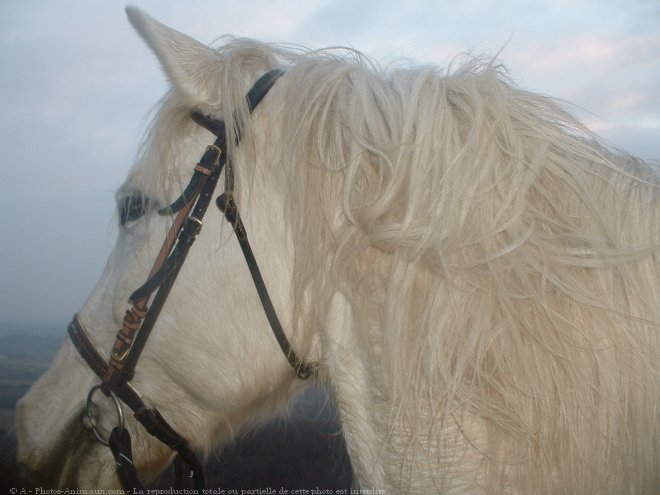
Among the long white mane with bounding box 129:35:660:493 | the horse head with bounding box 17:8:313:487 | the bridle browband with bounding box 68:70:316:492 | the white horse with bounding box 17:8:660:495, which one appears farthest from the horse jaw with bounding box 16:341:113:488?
the long white mane with bounding box 129:35:660:493

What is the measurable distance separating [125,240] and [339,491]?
7.42ft

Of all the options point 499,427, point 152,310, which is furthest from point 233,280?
point 499,427

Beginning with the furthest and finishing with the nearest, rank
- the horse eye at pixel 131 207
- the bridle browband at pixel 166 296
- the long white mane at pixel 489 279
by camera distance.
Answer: the horse eye at pixel 131 207 < the bridle browband at pixel 166 296 < the long white mane at pixel 489 279

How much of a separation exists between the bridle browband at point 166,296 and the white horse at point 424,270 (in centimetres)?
4

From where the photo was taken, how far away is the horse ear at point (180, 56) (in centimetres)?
136

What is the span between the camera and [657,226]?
1.12 metres

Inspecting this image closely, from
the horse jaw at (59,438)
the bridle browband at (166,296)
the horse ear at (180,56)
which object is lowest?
the horse jaw at (59,438)

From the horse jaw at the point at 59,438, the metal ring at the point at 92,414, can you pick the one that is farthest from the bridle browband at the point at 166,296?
the horse jaw at the point at 59,438

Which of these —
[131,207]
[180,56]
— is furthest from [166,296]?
[180,56]

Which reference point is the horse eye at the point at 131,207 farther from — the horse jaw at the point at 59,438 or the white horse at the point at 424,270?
the horse jaw at the point at 59,438

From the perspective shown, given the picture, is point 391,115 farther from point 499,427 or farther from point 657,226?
point 499,427

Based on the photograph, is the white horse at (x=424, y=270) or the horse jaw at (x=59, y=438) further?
the horse jaw at (x=59, y=438)

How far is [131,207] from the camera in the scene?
1.52 m

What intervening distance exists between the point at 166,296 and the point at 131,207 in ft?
1.14
